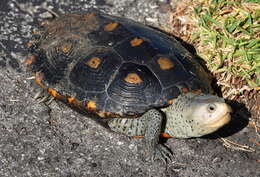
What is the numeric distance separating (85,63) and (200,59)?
5.34 feet

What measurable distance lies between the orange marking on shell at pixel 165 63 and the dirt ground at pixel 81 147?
89cm

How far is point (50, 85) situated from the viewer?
16.1 ft

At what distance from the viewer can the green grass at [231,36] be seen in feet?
17.5

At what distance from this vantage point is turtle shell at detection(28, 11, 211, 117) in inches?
178

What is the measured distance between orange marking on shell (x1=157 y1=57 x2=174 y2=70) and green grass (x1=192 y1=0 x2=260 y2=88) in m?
0.99

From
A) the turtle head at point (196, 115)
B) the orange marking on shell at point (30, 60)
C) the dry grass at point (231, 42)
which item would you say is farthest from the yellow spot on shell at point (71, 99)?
the dry grass at point (231, 42)

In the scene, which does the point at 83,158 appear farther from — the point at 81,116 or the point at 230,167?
the point at 230,167

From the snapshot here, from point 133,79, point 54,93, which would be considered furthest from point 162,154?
point 54,93

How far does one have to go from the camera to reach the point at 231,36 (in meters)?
5.52

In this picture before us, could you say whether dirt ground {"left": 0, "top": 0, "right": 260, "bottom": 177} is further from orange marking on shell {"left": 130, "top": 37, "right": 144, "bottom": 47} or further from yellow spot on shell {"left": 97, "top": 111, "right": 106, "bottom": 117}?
orange marking on shell {"left": 130, "top": 37, "right": 144, "bottom": 47}

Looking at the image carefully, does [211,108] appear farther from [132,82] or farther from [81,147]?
[81,147]

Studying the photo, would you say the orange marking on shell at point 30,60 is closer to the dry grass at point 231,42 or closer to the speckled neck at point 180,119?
the speckled neck at point 180,119

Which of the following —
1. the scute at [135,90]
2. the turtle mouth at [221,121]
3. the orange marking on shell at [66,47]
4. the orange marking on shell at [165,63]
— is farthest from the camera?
the orange marking on shell at [66,47]

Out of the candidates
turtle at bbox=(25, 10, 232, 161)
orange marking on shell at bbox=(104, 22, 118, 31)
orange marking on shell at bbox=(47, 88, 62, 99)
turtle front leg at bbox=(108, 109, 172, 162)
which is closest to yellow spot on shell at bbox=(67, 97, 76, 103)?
turtle at bbox=(25, 10, 232, 161)
